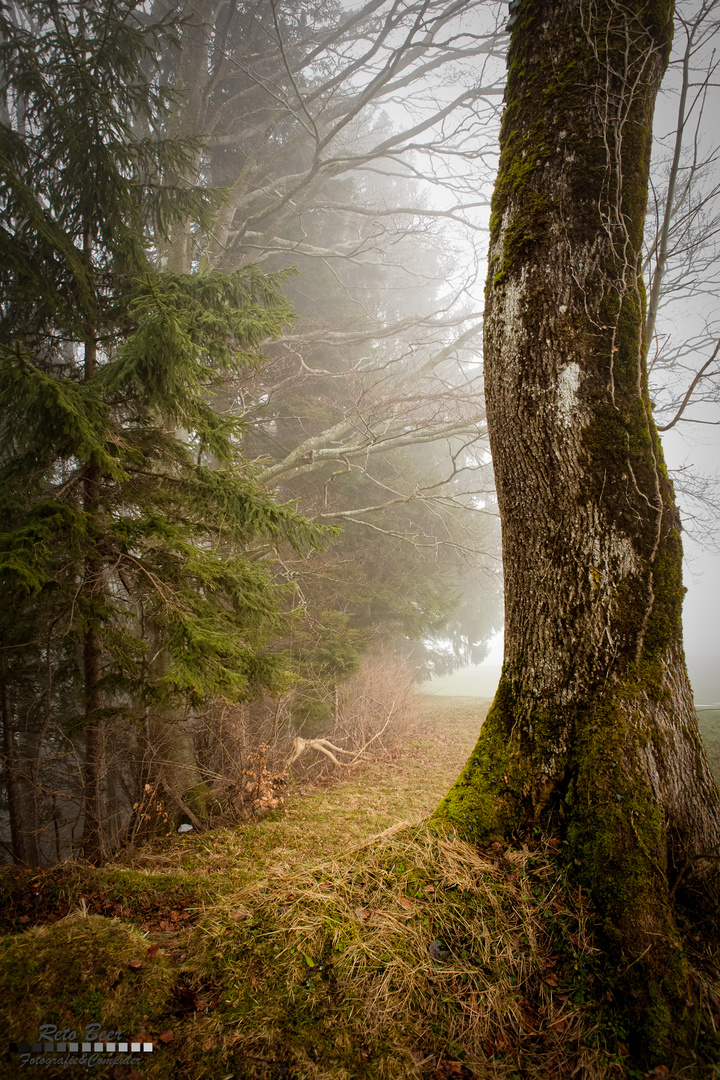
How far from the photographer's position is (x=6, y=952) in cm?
168

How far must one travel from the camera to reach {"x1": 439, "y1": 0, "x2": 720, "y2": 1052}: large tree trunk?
2.03m

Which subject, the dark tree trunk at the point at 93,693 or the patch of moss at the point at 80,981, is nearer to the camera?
the patch of moss at the point at 80,981

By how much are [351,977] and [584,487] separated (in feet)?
7.58

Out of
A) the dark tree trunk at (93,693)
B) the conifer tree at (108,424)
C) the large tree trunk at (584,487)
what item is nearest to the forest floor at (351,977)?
the large tree trunk at (584,487)

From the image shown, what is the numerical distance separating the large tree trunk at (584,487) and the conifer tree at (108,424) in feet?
6.86

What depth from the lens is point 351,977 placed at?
166 cm

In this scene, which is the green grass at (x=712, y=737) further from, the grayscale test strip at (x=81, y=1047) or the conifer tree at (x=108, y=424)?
the grayscale test strip at (x=81, y=1047)

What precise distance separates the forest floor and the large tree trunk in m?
0.29

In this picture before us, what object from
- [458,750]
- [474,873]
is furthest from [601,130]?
[458,750]

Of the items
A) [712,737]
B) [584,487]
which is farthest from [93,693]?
[712,737]

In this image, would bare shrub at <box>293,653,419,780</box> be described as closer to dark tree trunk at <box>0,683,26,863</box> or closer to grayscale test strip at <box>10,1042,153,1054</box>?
dark tree trunk at <box>0,683,26,863</box>

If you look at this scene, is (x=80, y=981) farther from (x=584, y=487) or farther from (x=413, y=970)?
(x=584, y=487)

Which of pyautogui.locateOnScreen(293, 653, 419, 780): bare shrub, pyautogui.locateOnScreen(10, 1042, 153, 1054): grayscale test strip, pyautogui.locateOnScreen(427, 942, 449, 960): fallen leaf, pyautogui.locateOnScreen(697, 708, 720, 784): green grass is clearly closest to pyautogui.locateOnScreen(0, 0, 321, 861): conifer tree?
pyautogui.locateOnScreen(10, 1042, 153, 1054): grayscale test strip

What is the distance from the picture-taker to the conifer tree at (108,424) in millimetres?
3248
